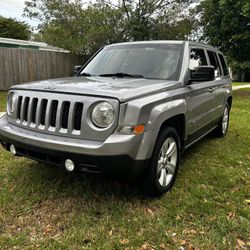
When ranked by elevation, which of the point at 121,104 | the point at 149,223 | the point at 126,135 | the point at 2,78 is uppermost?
the point at 121,104

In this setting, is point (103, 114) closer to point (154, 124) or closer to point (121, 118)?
point (121, 118)

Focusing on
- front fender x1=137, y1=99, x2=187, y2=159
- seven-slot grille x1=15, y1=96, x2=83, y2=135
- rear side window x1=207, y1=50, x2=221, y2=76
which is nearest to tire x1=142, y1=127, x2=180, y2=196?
front fender x1=137, y1=99, x2=187, y2=159

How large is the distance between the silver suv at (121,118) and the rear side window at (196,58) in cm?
5

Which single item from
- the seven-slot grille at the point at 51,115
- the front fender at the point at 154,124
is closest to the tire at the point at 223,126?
the front fender at the point at 154,124

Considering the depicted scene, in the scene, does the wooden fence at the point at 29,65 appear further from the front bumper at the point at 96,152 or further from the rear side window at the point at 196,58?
the front bumper at the point at 96,152

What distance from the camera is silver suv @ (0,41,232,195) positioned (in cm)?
298

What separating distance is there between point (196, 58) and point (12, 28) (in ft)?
114

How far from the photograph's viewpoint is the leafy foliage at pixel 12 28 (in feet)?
114

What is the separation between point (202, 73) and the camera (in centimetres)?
413

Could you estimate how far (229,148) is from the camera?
18.8 ft

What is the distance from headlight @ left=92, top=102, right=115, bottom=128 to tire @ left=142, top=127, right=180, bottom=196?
2.02ft

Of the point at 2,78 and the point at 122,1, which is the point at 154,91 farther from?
the point at 122,1

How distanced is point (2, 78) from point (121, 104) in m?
12.5

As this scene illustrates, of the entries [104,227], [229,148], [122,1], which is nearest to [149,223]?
[104,227]
